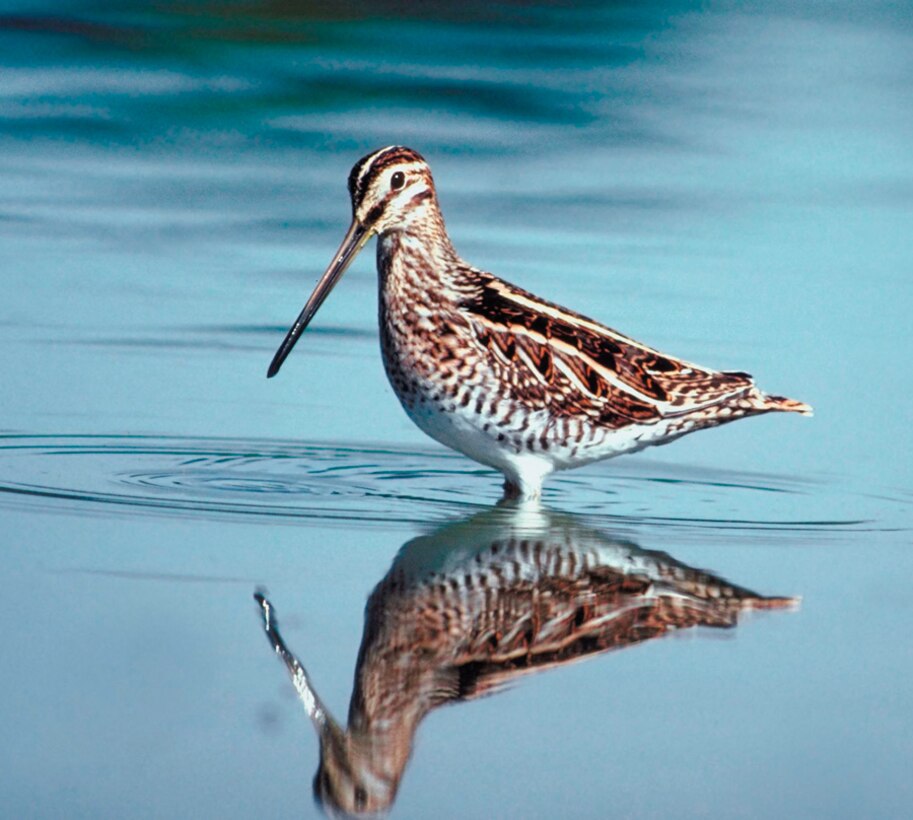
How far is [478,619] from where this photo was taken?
5.70m

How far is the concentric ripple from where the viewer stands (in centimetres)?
712

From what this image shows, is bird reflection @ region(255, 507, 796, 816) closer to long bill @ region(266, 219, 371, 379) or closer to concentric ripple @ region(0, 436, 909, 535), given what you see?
concentric ripple @ region(0, 436, 909, 535)

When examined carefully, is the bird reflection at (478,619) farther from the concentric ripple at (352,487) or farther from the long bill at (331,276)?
the long bill at (331,276)

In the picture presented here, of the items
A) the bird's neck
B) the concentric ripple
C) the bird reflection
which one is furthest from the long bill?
the bird reflection

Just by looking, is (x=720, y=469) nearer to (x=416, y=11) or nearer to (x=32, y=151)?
(x=32, y=151)

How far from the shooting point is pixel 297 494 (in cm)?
733

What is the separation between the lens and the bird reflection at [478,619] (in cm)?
485

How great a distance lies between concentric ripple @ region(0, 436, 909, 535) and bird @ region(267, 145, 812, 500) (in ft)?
0.71

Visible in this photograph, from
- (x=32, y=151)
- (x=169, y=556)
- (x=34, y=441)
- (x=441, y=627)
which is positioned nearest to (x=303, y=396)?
(x=34, y=441)

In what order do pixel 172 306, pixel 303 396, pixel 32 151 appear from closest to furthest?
pixel 303 396
pixel 172 306
pixel 32 151

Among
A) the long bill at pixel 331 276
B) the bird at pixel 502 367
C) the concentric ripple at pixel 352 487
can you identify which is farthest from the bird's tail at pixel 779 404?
the long bill at pixel 331 276

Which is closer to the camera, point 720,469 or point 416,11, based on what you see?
point 720,469

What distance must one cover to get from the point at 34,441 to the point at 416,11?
1060 centimetres

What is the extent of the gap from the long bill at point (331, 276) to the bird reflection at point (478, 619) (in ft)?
5.07
